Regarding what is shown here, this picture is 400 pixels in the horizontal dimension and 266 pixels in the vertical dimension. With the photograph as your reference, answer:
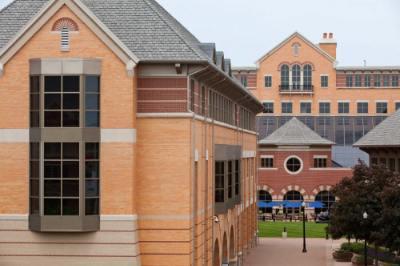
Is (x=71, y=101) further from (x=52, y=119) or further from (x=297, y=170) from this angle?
(x=297, y=170)

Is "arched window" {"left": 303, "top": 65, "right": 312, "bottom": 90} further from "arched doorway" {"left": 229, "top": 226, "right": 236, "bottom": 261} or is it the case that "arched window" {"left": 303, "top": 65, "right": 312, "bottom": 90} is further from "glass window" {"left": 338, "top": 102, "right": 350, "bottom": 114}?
"arched doorway" {"left": 229, "top": 226, "right": 236, "bottom": 261}

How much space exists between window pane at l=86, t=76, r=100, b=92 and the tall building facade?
301ft

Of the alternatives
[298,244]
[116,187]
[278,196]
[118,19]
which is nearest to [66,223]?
[116,187]

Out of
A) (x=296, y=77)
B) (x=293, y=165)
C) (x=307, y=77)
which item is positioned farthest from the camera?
(x=296, y=77)

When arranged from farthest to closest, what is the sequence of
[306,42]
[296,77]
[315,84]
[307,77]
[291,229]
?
[296,77] < [315,84] < [307,77] < [306,42] < [291,229]

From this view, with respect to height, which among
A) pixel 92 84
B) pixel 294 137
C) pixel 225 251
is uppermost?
pixel 294 137

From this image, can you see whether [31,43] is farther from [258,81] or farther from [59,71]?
[258,81]

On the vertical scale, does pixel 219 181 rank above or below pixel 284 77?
below

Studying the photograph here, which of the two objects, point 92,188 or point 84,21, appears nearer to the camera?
point 84,21

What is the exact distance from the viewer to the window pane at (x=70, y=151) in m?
32.1

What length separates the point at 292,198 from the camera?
104 metres

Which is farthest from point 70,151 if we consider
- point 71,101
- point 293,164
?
point 293,164

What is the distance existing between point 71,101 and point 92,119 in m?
0.88

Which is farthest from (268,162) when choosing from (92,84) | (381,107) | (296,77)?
(92,84)
